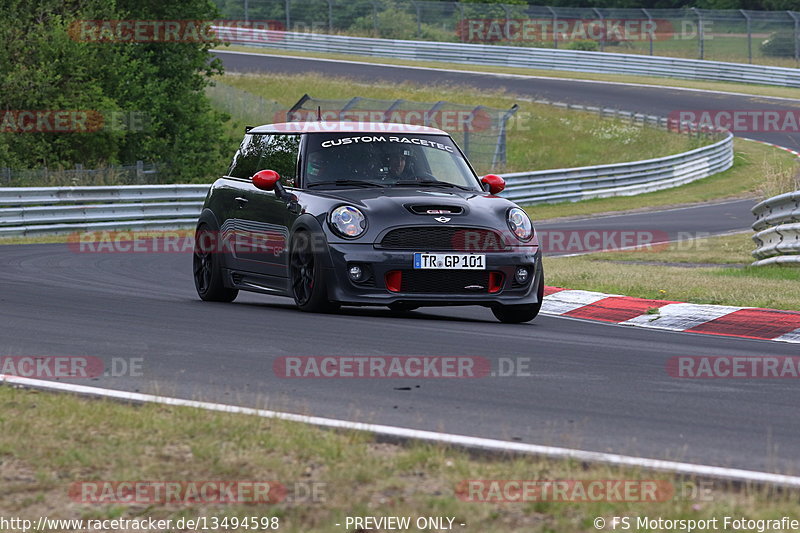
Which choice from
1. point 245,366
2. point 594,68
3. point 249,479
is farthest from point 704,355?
point 594,68

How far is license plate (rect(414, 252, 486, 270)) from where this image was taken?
9.62m

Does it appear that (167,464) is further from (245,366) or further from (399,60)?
(399,60)

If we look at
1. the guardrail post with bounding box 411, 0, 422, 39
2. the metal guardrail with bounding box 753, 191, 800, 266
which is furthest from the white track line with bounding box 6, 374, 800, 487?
the guardrail post with bounding box 411, 0, 422, 39

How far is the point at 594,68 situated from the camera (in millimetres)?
55156

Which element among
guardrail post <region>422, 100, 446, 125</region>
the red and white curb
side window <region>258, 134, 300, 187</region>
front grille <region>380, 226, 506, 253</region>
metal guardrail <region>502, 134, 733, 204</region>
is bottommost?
metal guardrail <region>502, 134, 733, 204</region>

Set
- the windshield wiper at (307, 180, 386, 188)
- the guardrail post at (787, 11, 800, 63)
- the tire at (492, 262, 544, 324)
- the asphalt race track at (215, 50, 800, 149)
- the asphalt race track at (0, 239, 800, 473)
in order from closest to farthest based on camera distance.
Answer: the asphalt race track at (0, 239, 800, 473) < the tire at (492, 262, 544, 324) < the windshield wiper at (307, 180, 386, 188) < the asphalt race track at (215, 50, 800, 149) < the guardrail post at (787, 11, 800, 63)

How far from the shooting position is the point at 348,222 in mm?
9680

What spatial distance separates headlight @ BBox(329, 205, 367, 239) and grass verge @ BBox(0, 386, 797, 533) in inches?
153

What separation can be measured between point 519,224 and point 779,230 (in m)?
6.57

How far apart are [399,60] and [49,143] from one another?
3044 cm

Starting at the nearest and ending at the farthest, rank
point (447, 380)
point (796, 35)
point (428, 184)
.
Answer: point (447, 380)
point (428, 184)
point (796, 35)

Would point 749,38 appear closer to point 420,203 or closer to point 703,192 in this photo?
point 703,192

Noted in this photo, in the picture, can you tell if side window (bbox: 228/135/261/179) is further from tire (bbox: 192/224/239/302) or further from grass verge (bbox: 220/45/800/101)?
grass verge (bbox: 220/45/800/101)

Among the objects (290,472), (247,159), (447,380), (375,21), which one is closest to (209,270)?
(247,159)
